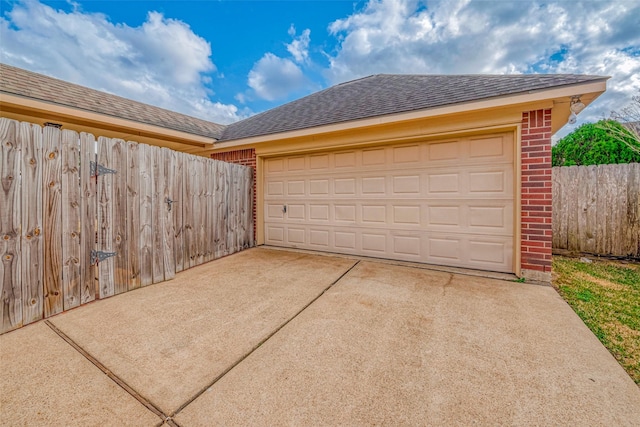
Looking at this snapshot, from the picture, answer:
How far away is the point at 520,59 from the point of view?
316 inches

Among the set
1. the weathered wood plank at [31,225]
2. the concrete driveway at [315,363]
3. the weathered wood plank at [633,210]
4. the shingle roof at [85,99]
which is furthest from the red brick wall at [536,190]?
the shingle roof at [85,99]

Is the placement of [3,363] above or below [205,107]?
below

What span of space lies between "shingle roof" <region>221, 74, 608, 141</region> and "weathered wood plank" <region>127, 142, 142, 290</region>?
2740 millimetres

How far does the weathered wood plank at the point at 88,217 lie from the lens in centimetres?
288

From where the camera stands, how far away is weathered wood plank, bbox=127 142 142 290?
131 inches

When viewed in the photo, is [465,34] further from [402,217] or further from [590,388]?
[590,388]

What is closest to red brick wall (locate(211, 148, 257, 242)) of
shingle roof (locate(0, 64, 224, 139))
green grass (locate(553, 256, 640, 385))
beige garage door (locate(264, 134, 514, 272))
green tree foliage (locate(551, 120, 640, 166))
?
beige garage door (locate(264, 134, 514, 272))

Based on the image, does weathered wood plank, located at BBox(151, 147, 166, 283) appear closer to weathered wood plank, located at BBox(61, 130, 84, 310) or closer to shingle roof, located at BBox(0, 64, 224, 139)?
weathered wood plank, located at BBox(61, 130, 84, 310)

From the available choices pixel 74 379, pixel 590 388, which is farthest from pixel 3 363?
pixel 590 388

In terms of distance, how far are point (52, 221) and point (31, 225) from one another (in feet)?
0.53

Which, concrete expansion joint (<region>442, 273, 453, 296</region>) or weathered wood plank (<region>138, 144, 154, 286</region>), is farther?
weathered wood plank (<region>138, 144, 154, 286</region>)

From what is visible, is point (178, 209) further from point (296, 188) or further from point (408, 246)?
point (408, 246)

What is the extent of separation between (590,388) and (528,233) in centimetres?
258

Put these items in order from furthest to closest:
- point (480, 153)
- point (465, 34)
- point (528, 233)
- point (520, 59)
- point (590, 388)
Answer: point (520, 59) → point (465, 34) → point (480, 153) → point (528, 233) → point (590, 388)
